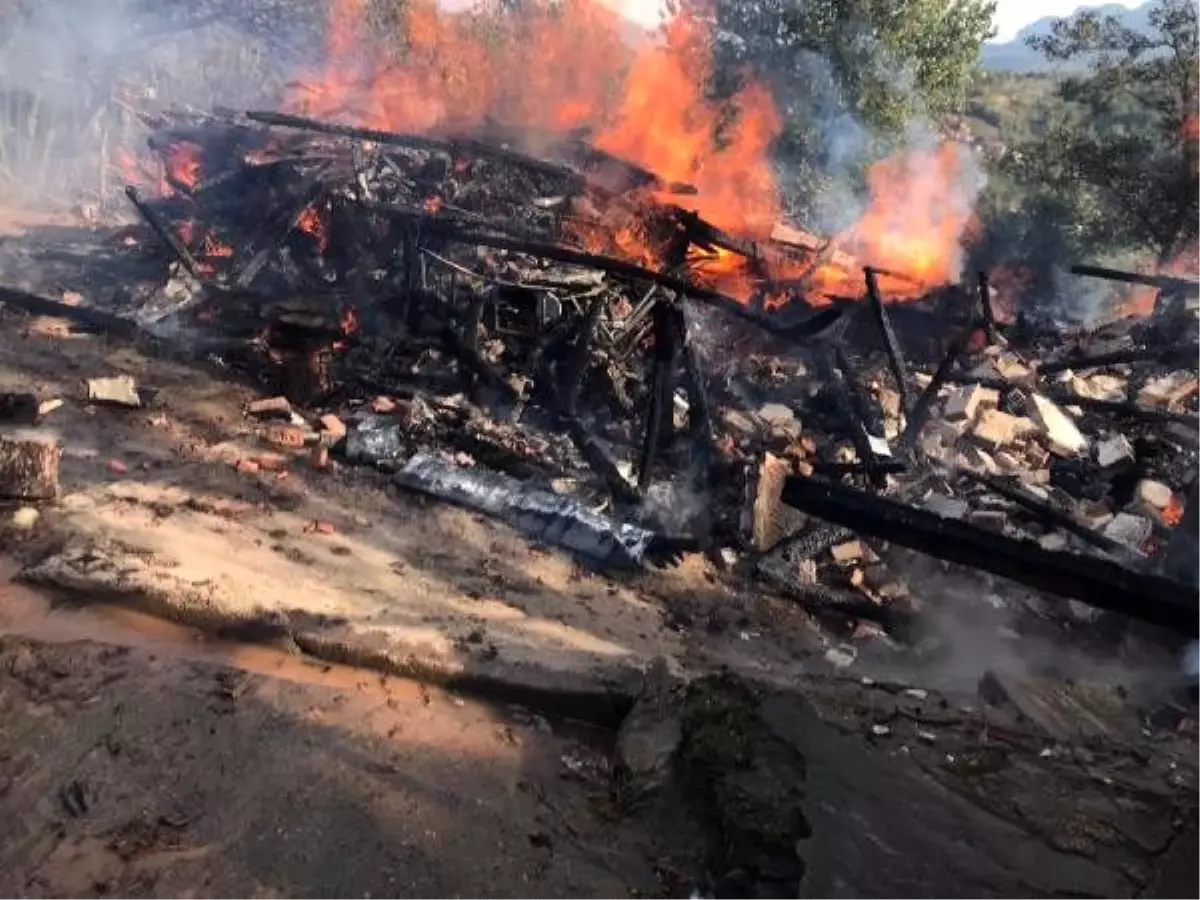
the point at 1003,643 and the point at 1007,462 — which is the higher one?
the point at 1007,462

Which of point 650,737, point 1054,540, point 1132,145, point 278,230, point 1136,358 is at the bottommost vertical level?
point 650,737

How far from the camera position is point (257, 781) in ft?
11.4

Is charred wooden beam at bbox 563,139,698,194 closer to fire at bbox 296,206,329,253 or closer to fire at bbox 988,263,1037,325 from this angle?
fire at bbox 296,206,329,253

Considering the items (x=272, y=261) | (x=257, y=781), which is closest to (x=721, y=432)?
(x=257, y=781)

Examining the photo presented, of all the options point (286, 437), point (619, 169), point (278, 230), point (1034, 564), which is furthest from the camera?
point (619, 169)

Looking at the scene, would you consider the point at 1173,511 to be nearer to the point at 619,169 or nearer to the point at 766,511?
the point at 766,511

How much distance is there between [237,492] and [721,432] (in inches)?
179

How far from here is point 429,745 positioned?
12.6 feet

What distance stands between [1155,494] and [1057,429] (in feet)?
5.18

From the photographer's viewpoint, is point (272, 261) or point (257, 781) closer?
point (257, 781)

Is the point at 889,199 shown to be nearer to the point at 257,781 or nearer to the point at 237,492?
the point at 237,492

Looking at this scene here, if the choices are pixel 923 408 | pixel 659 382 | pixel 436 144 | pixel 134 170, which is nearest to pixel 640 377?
pixel 659 382

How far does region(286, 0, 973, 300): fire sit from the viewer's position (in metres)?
18.1

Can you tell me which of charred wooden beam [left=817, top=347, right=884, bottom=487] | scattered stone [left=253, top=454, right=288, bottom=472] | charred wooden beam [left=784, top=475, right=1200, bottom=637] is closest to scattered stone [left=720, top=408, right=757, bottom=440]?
charred wooden beam [left=817, top=347, right=884, bottom=487]
